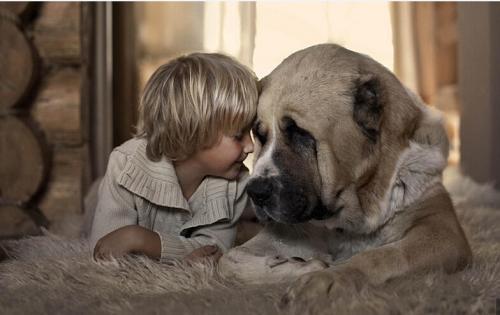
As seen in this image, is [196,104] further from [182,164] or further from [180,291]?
[180,291]

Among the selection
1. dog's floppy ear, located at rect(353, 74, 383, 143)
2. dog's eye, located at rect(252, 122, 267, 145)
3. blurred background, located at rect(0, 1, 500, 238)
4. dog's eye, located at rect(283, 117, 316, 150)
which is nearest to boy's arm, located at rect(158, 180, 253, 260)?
dog's eye, located at rect(252, 122, 267, 145)

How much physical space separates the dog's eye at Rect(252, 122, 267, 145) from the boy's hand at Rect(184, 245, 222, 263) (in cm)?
30

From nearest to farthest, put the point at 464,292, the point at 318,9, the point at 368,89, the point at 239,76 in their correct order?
1. the point at 464,292
2. the point at 368,89
3. the point at 239,76
4. the point at 318,9

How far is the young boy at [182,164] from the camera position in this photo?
5.22 feet

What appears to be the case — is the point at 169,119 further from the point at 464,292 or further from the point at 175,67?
the point at 464,292

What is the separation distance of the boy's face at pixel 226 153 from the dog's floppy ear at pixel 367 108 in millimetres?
319

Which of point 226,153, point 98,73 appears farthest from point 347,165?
point 98,73

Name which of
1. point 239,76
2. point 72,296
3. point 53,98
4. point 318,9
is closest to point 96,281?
point 72,296

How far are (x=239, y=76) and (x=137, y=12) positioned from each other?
2285 millimetres

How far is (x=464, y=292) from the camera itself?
3.88 feet

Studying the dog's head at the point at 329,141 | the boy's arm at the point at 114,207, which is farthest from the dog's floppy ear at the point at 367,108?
the boy's arm at the point at 114,207

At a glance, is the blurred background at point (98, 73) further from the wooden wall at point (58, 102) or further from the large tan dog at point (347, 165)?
the large tan dog at point (347, 165)

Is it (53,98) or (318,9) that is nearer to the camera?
(53,98)

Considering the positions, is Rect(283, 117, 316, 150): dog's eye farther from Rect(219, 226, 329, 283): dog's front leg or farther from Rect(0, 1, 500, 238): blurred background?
Rect(0, 1, 500, 238): blurred background
